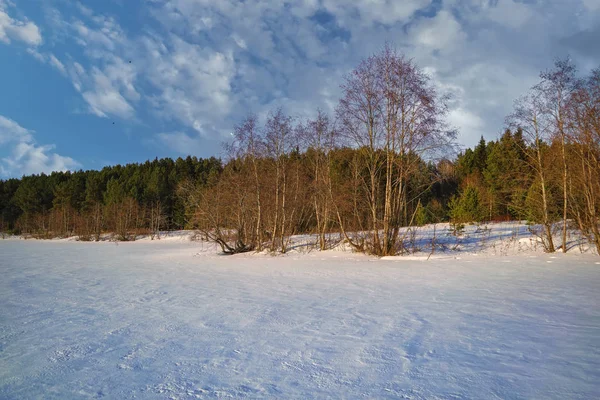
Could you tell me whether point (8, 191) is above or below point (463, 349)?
above

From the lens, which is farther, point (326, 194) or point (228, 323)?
point (326, 194)

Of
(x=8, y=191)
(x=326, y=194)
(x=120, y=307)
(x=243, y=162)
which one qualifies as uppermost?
(x=8, y=191)

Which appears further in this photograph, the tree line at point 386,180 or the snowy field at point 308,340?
the tree line at point 386,180

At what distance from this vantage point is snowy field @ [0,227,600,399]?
2.81m

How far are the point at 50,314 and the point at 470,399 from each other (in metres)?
6.02

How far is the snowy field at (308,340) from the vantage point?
9.22 ft

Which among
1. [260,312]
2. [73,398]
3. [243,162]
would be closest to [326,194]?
[243,162]

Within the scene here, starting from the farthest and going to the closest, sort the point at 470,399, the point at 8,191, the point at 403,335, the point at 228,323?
1. the point at 8,191
2. the point at 228,323
3. the point at 403,335
4. the point at 470,399

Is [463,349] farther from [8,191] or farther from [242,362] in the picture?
[8,191]

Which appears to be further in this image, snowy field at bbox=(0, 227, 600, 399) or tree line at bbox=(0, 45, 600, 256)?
tree line at bbox=(0, 45, 600, 256)

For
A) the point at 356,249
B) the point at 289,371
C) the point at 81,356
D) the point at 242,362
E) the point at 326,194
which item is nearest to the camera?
the point at 289,371

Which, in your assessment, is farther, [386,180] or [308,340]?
[386,180]

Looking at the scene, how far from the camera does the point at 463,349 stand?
3.60 m

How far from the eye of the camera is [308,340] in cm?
396
